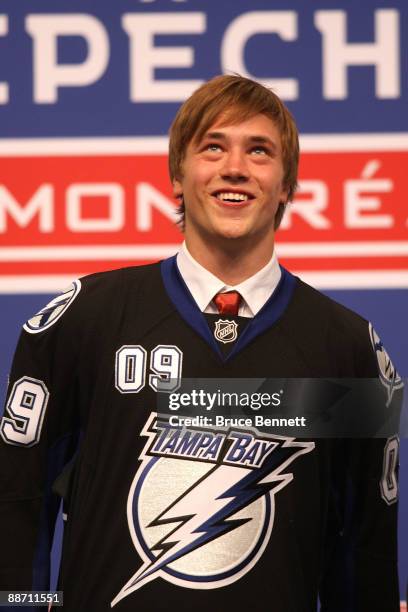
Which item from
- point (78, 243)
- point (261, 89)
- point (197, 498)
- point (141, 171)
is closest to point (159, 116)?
point (141, 171)

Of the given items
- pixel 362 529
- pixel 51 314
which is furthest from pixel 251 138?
pixel 362 529

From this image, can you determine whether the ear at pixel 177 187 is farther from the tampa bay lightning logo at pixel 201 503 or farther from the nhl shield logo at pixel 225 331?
the tampa bay lightning logo at pixel 201 503

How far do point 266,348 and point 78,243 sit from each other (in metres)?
0.75

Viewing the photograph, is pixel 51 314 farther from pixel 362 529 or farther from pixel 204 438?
pixel 362 529

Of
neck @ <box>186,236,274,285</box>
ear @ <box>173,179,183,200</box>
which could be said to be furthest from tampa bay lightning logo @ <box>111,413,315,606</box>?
ear @ <box>173,179,183,200</box>

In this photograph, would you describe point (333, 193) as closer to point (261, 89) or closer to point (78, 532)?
point (261, 89)

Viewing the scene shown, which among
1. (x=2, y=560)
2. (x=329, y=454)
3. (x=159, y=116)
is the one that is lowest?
(x=2, y=560)

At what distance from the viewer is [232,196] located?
1.42 meters

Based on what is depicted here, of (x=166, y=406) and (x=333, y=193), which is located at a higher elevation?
(x=333, y=193)

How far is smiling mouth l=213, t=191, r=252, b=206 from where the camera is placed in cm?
141

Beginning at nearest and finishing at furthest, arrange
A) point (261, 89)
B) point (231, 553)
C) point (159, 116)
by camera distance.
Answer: point (231, 553)
point (261, 89)
point (159, 116)

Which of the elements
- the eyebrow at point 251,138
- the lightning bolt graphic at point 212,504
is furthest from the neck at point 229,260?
the lightning bolt graphic at point 212,504

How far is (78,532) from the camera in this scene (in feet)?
4.47

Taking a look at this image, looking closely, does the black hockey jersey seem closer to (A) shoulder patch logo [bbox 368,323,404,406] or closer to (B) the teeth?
(A) shoulder patch logo [bbox 368,323,404,406]
